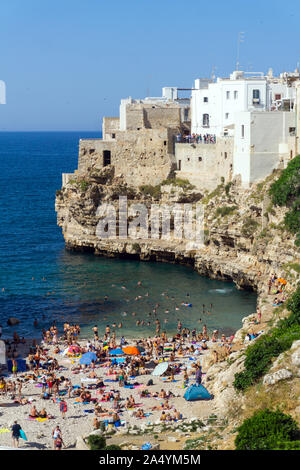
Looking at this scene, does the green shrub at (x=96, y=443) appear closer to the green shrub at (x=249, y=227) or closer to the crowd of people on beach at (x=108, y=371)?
the crowd of people on beach at (x=108, y=371)

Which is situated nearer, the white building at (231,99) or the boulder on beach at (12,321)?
the boulder on beach at (12,321)

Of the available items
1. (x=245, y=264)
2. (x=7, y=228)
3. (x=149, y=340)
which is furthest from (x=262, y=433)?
(x=7, y=228)

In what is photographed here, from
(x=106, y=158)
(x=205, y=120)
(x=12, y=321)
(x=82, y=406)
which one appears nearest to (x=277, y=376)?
(x=82, y=406)

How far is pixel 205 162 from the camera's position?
58.5m

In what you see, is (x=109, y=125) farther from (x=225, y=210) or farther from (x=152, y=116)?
(x=225, y=210)

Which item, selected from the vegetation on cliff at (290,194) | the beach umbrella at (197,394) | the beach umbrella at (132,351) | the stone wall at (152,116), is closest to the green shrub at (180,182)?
the stone wall at (152,116)

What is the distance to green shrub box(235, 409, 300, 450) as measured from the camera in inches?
822

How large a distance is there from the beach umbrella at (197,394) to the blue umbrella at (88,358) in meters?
7.34

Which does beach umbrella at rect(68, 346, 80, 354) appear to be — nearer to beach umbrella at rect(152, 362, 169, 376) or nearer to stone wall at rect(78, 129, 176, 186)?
beach umbrella at rect(152, 362, 169, 376)

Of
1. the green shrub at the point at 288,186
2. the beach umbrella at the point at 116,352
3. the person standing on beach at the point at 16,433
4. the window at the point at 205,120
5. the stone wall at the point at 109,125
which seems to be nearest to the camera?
the person standing on beach at the point at 16,433

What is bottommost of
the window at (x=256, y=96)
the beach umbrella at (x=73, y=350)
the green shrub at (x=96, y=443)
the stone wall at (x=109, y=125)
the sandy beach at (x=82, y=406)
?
the sandy beach at (x=82, y=406)

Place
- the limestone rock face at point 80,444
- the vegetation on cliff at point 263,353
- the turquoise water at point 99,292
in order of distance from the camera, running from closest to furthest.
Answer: the limestone rock face at point 80,444 → the vegetation on cliff at point 263,353 → the turquoise water at point 99,292

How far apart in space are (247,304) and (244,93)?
67.3 ft

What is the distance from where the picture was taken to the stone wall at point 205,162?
182 feet
